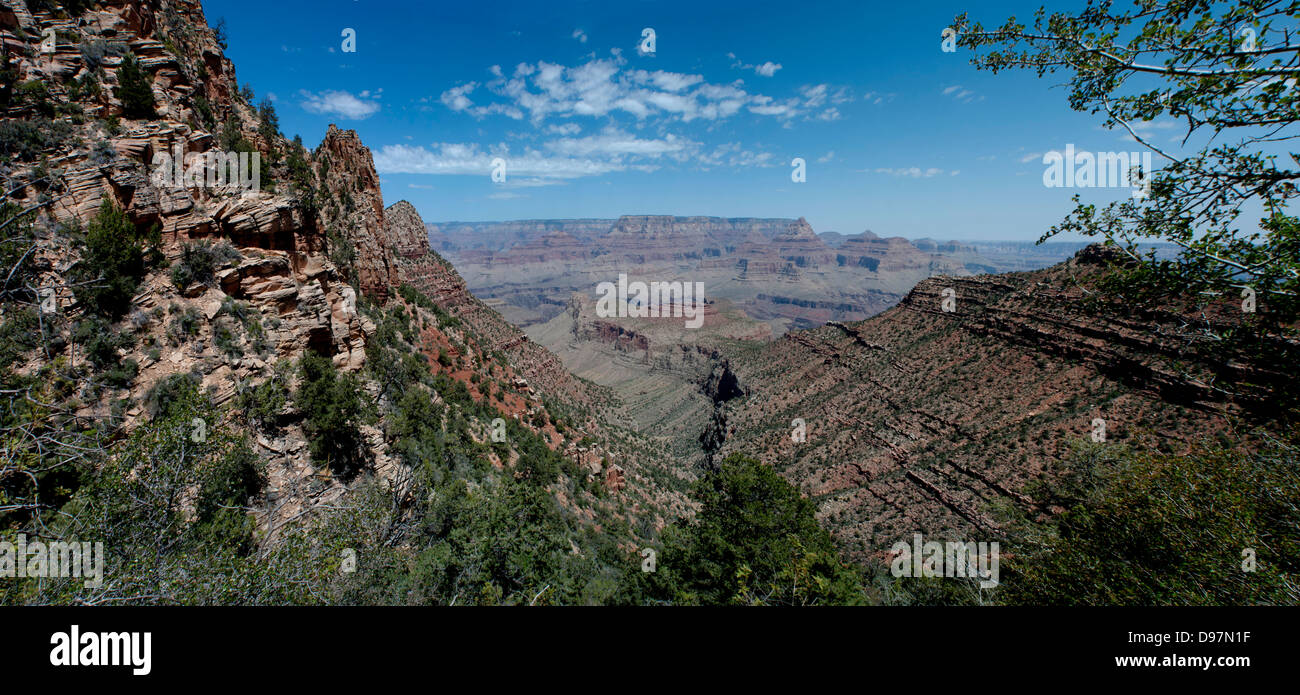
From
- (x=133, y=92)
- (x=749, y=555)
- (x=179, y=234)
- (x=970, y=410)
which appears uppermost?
(x=133, y=92)

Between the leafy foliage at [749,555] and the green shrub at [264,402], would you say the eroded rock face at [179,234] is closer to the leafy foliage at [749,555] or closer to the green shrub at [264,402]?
the green shrub at [264,402]

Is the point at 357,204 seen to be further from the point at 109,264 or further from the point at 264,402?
the point at 264,402

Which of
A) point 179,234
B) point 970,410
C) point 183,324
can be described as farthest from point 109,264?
point 970,410

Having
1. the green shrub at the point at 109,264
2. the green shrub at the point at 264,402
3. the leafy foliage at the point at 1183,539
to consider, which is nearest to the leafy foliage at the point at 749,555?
the leafy foliage at the point at 1183,539

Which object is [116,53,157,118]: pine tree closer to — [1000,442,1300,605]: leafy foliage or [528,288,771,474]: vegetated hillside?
[1000,442,1300,605]: leafy foliage

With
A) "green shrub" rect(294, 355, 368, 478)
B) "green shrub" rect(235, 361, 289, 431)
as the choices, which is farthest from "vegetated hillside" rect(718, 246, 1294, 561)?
"green shrub" rect(235, 361, 289, 431)

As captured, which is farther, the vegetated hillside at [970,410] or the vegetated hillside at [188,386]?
the vegetated hillside at [970,410]
